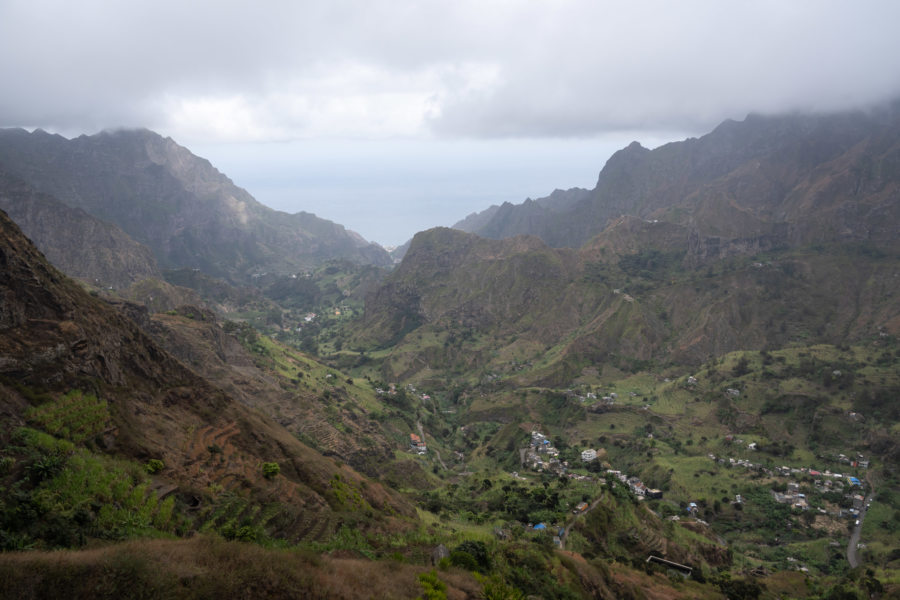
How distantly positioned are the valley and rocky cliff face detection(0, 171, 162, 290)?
0.86m

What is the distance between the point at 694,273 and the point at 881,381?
75159 millimetres

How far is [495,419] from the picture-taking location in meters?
110

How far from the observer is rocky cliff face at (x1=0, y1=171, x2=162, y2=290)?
167m

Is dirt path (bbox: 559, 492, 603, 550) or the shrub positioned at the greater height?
the shrub

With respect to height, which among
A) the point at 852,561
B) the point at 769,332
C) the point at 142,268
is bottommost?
the point at 852,561

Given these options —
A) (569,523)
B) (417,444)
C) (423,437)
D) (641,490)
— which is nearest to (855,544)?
(641,490)

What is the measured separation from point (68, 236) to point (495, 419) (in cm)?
15671

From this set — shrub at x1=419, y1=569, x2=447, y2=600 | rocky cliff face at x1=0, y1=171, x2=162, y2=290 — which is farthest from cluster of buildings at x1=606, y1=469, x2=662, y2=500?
rocky cliff face at x1=0, y1=171, x2=162, y2=290

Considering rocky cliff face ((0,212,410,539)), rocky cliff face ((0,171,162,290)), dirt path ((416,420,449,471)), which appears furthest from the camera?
rocky cliff face ((0,171,162,290))

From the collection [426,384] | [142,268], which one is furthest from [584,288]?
[142,268]

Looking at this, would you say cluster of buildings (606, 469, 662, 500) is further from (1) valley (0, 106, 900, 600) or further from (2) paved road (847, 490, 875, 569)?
(2) paved road (847, 490, 875, 569)

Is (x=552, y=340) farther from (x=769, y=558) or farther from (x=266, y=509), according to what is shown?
(x=266, y=509)

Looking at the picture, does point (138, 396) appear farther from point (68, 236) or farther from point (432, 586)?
point (68, 236)

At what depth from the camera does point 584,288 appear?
160125 millimetres
